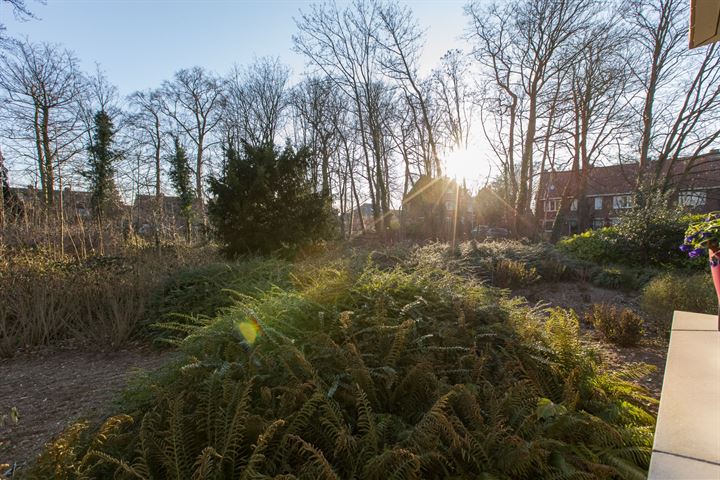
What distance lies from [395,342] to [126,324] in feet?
12.6

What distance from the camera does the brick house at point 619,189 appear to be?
52.3 ft

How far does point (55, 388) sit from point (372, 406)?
2979 mm

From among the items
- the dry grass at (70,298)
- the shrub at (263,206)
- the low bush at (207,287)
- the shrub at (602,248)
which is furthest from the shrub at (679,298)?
the dry grass at (70,298)

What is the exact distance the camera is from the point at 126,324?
4543mm

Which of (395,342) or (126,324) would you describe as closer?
(395,342)

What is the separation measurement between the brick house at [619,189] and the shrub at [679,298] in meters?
6.87

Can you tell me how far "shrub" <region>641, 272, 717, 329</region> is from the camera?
4363mm

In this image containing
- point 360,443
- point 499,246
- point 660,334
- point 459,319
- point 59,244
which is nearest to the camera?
point 360,443

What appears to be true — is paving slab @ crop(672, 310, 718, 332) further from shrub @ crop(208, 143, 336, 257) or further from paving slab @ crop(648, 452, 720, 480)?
shrub @ crop(208, 143, 336, 257)

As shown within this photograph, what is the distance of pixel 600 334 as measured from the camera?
4.32 m

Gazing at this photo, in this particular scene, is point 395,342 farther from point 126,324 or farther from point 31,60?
point 31,60

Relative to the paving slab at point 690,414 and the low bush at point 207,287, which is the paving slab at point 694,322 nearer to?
the paving slab at point 690,414

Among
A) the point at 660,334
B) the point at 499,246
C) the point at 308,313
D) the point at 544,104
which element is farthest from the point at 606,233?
the point at 308,313

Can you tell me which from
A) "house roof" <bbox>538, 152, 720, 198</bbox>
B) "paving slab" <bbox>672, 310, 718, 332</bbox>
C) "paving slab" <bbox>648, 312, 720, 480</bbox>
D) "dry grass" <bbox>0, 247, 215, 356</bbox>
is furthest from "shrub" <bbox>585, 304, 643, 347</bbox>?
"house roof" <bbox>538, 152, 720, 198</bbox>
